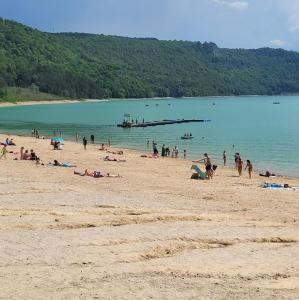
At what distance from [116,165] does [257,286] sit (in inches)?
1097

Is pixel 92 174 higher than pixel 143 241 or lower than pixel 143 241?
higher

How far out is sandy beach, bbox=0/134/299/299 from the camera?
11.3 m

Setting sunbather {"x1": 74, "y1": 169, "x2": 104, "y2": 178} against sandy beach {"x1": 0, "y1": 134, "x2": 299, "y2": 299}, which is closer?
sandy beach {"x1": 0, "y1": 134, "x2": 299, "y2": 299}

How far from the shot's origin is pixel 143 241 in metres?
15.1

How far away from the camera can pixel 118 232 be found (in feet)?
52.6

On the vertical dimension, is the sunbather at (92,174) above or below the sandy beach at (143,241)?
above

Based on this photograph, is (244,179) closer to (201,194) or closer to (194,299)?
(201,194)

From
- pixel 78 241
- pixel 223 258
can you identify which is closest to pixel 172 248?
pixel 223 258

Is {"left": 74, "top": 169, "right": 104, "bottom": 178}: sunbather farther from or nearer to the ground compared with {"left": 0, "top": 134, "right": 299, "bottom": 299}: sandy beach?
farther from the ground

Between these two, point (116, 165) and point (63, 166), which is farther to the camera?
point (116, 165)

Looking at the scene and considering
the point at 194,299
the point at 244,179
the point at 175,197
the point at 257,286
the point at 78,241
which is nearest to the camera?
the point at 194,299

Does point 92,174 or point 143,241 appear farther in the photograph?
point 92,174

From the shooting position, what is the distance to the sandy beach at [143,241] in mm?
11305

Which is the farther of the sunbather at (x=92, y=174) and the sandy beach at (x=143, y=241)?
the sunbather at (x=92, y=174)
